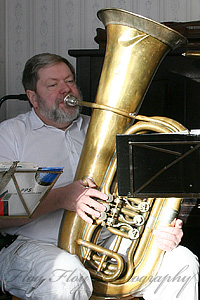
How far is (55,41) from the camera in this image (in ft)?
8.79

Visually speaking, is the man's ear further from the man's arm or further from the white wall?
the white wall

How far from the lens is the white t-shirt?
5.96 feet

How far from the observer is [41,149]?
6.28 feet

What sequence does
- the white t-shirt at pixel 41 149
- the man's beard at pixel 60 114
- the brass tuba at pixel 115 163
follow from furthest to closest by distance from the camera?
the man's beard at pixel 60 114
the white t-shirt at pixel 41 149
the brass tuba at pixel 115 163

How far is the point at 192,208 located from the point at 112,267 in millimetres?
458

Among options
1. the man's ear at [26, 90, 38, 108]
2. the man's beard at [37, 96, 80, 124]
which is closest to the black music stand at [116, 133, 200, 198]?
the man's beard at [37, 96, 80, 124]

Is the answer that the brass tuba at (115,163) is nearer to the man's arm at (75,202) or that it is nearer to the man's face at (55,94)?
the man's arm at (75,202)

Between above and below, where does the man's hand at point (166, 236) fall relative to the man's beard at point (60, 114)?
below

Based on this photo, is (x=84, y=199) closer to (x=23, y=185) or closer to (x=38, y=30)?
(x=23, y=185)

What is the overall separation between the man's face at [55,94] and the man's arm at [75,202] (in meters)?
0.36

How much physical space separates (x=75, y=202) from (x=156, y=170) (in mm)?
400

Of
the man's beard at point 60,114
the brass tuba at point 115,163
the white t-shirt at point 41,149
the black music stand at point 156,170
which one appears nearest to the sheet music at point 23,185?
the black music stand at point 156,170

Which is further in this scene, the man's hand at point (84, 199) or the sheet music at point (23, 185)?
the man's hand at point (84, 199)

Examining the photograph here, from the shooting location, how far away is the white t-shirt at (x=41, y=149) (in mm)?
1816
